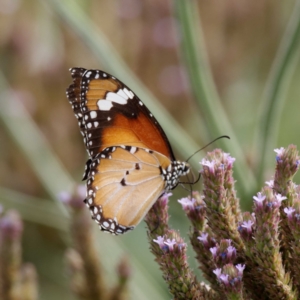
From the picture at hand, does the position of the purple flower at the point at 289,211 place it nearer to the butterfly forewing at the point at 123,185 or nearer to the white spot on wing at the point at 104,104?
the butterfly forewing at the point at 123,185

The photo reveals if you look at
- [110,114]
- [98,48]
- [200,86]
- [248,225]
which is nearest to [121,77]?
[98,48]

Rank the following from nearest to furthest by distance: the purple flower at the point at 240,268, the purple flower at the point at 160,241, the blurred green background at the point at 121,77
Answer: the purple flower at the point at 240,268, the purple flower at the point at 160,241, the blurred green background at the point at 121,77

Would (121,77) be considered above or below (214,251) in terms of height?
above

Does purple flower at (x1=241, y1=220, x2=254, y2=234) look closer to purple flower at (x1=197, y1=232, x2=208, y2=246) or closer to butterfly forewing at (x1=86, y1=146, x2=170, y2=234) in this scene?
purple flower at (x1=197, y1=232, x2=208, y2=246)

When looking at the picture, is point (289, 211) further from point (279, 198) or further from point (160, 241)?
point (160, 241)

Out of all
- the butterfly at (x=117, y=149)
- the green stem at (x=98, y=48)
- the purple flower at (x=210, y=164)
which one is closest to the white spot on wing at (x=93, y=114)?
the butterfly at (x=117, y=149)

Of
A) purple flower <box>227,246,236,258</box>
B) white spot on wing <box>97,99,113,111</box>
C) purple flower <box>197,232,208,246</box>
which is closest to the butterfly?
white spot on wing <box>97,99,113,111</box>
